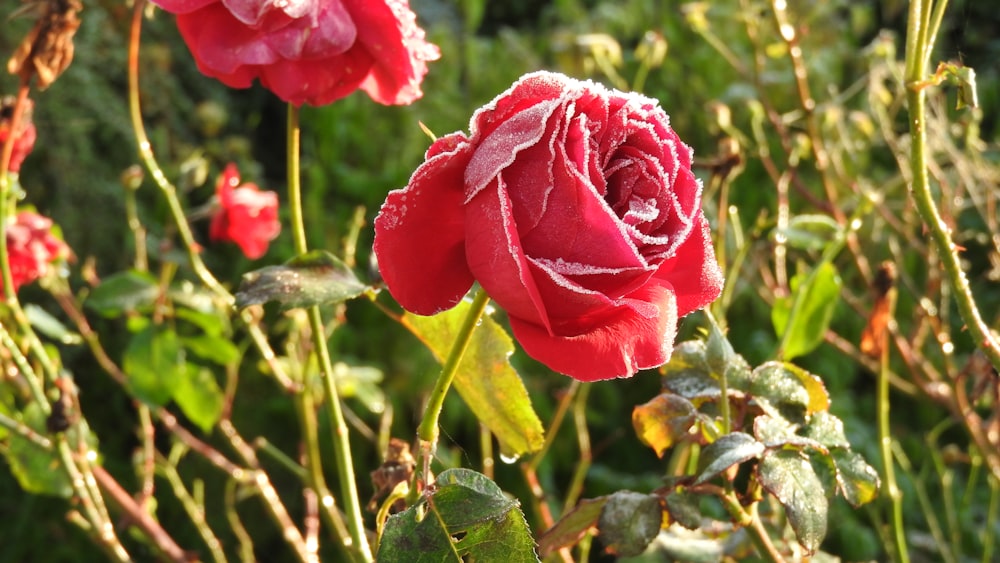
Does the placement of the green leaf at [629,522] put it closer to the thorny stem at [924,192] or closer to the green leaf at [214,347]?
the thorny stem at [924,192]

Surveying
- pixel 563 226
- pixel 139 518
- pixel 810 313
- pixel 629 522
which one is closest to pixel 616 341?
pixel 563 226

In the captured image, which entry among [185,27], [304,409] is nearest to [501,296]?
[185,27]

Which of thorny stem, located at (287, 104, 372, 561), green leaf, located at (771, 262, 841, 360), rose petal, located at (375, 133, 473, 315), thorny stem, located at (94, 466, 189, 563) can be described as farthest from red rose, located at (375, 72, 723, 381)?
thorny stem, located at (94, 466, 189, 563)

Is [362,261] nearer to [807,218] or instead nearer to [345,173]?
[345,173]

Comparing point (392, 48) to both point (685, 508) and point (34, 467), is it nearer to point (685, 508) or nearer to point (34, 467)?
point (685, 508)

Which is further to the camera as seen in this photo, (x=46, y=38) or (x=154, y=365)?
(x=154, y=365)

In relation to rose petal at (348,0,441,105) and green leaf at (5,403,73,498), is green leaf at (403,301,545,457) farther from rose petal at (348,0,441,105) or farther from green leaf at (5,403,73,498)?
green leaf at (5,403,73,498)
